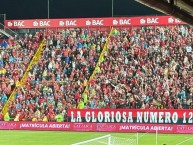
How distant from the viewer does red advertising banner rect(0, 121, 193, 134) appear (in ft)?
101

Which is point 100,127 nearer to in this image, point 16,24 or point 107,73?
point 107,73

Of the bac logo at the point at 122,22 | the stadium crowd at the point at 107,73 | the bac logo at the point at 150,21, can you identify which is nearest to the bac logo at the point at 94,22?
the stadium crowd at the point at 107,73

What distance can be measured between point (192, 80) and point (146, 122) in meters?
5.10

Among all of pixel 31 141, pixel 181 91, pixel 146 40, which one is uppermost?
pixel 146 40

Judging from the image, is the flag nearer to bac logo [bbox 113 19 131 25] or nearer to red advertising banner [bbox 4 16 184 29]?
red advertising banner [bbox 4 16 184 29]

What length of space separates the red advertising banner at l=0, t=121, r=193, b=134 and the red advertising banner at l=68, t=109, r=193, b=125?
11.3 inches

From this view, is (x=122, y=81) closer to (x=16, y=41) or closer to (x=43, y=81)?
(x=43, y=81)

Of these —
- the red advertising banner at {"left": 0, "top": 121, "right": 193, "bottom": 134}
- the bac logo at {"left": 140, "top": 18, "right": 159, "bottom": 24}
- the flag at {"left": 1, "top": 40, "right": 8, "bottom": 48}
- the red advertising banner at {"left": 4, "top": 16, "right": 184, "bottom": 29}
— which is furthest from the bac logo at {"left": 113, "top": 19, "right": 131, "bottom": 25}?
the red advertising banner at {"left": 0, "top": 121, "right": 193, "bottom": 134}

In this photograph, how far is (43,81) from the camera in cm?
3959

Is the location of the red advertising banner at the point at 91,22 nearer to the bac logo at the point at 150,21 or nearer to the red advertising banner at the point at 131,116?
the bac logo at the point at 150,21

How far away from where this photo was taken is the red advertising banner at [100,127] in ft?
101

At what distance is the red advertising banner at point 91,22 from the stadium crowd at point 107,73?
1.71 feet

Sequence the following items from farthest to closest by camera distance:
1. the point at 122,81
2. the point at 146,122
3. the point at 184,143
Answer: the point at 122,81 → the point at 146,122 → the point at 184,143

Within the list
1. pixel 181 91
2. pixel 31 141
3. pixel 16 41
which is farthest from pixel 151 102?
pixel 16 41
